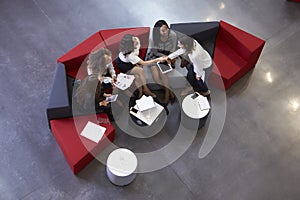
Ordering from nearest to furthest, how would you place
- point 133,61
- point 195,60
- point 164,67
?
point 195,60, point 133,61, point 164,67

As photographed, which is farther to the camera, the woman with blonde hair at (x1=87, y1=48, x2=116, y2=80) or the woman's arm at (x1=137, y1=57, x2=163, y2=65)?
the woman's arm at (x1=137, y1=57, x2=163, y2=65)

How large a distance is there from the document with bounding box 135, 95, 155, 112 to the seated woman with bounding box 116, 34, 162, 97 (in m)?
0.28

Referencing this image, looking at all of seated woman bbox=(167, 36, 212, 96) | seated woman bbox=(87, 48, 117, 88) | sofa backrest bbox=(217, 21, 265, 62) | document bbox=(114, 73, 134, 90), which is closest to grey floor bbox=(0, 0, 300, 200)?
sofa backrest bbox=(217, 21, 265, 62)

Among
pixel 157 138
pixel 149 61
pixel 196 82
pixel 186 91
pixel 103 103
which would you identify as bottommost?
pixel 157 138

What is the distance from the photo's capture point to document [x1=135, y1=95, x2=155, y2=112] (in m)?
6.17

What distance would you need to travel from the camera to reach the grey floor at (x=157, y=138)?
5977 mm

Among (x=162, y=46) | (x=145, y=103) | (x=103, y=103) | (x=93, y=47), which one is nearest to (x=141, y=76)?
(x=145, y=103)

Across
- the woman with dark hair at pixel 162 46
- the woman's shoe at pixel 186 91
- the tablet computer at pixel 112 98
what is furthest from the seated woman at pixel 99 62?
the woman's shoe at pixel 186 91

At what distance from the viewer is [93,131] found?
6.02 metres

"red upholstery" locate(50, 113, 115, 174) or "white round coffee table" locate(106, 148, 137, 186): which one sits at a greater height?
"red upholstery" locate(50, 113, 115, 174)

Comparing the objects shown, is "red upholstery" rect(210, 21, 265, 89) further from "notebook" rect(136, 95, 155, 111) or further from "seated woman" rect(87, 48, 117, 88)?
"seated woman" rect(87, 48, 117, 88)

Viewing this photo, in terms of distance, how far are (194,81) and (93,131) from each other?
1735mm

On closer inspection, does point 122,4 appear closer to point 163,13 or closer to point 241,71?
point 163,13

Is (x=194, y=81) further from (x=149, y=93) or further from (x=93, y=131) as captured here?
(x=93, y=131)
